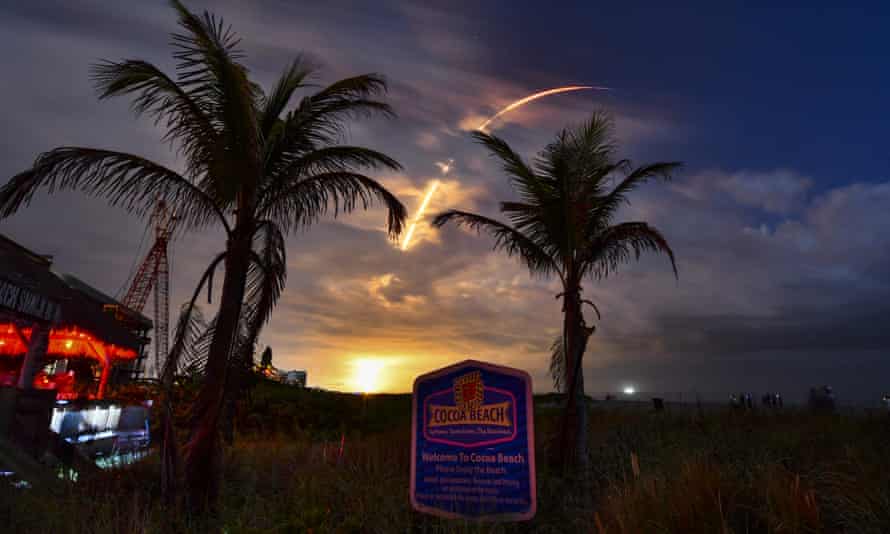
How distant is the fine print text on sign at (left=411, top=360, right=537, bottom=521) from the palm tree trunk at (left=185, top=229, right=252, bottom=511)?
288cm

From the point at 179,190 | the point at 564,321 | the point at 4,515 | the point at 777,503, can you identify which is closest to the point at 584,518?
the point at 777,503

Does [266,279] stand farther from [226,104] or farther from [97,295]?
[97,295]

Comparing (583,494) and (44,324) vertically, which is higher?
(44,324)

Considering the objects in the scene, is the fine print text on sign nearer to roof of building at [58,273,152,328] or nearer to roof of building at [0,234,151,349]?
roof of building at [0,234,151,349]

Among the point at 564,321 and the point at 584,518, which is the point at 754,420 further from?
the point at 584,518

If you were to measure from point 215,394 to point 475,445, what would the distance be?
3.88m

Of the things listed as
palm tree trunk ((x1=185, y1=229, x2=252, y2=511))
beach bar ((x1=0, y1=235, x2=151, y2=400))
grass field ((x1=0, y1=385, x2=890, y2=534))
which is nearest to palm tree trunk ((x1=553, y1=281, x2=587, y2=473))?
grass field ((x1=0, y1=385, x2=890, y2=534))

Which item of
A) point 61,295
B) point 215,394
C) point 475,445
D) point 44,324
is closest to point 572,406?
point 475,445

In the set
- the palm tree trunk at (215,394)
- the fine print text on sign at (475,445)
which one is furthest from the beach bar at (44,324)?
the fine print text on sign at (475,445)

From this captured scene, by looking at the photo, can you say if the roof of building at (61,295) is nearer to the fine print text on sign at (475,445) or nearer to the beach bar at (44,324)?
the beach bar at (44,324)

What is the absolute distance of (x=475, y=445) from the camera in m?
6.33

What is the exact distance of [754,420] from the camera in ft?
57.3

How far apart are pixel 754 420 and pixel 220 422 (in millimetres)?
17251

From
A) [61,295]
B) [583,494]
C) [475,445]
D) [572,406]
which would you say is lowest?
[583,494]
